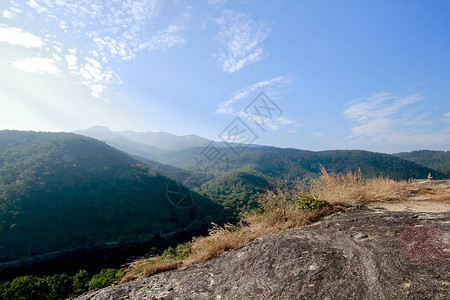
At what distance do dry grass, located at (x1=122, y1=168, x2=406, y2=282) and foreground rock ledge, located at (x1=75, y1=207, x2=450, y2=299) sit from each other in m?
0.45

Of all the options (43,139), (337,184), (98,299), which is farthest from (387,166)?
(43,139)

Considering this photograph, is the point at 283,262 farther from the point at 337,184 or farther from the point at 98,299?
the point at 337,184

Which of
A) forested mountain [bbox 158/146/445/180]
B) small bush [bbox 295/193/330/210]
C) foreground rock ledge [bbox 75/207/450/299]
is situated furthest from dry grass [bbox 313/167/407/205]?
forested mountain [bbox 158/146/445/180]

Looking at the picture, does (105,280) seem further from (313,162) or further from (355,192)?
(313,162)

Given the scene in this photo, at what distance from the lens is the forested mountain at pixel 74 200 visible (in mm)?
37562

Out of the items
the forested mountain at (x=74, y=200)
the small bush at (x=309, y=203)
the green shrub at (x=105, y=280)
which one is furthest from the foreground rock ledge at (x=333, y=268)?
the forested mountain at (x=74, y=200)

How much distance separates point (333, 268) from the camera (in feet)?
6.80

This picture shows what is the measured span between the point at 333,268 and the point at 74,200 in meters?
58.7

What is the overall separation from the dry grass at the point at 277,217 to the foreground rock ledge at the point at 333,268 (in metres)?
0.45

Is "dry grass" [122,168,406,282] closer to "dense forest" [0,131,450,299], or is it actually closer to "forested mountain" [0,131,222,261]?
"dense forest" [0,131,450,299]

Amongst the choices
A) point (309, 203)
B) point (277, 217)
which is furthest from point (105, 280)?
point (309, 203)

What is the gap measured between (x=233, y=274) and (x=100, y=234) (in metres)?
52.4

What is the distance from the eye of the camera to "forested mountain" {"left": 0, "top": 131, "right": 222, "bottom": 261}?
37.6m

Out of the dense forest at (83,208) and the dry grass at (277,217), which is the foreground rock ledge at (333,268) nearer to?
the dry grass at (277,217)
